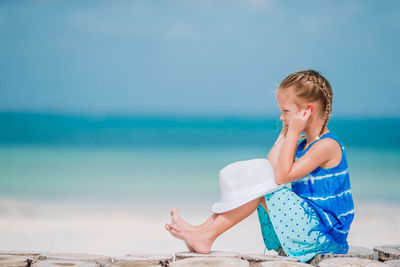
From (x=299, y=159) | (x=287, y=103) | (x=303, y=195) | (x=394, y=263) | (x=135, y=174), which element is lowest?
(x=394, y=263)

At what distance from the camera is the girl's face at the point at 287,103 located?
2.43 metres

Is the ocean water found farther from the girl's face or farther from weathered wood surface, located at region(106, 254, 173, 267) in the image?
weathered wood surface, located at region(106, 254, 173, 267)

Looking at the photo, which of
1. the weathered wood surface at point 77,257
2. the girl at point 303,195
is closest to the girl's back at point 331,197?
the girl at point 303,195

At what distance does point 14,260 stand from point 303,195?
47.8 inches

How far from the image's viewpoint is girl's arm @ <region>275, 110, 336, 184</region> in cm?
227

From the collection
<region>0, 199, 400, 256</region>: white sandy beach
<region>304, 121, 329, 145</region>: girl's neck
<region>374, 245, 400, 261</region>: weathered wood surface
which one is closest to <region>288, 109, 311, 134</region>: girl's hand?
<region>304, 121, 329, 145</region>: girl's neck

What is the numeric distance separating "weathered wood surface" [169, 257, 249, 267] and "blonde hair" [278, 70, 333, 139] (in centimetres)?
72

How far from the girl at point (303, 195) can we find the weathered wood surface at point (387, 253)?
0.14m

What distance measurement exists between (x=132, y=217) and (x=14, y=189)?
71.9 inches

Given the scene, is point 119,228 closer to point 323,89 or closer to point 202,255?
point 202,255

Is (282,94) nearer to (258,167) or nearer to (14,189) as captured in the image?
(258,167)

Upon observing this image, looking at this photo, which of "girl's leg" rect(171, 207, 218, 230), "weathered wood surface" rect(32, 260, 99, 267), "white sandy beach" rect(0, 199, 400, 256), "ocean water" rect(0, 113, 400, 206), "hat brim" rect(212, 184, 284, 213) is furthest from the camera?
"ocean water" rect(0, 113, 400, 206)

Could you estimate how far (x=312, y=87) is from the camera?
7.84ft

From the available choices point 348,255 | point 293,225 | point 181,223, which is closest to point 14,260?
point 181,223
